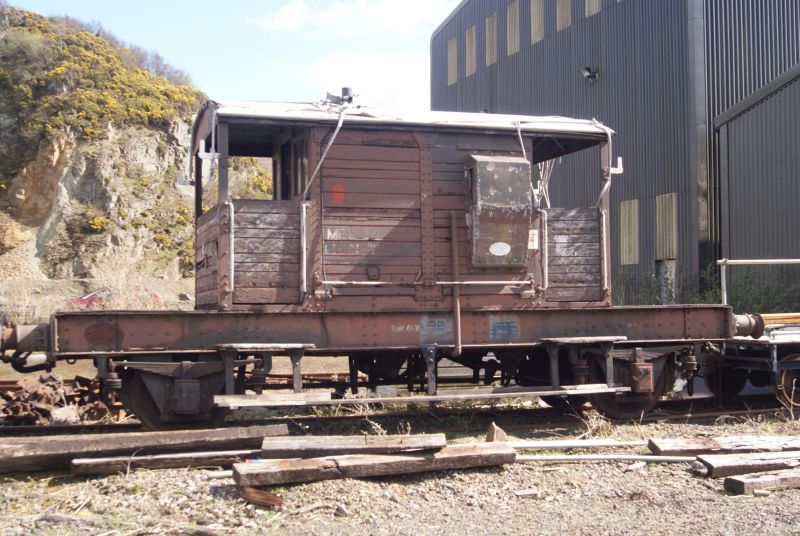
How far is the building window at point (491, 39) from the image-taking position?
2742 cm

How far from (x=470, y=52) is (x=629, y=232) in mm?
11291

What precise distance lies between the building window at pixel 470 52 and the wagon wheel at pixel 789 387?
21.1 m

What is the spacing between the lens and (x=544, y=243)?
8867 mm

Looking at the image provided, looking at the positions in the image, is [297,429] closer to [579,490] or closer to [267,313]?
[267,313]

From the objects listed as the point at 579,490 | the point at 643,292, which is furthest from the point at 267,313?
the point at 643,292

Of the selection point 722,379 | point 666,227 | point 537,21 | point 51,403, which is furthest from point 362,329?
point 537,21

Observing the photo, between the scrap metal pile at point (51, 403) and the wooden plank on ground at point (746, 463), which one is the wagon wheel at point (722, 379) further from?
the scrap metal pile at point (51, 403)

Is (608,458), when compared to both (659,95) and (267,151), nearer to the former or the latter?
(267,151)

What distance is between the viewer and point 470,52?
29141 millimetres

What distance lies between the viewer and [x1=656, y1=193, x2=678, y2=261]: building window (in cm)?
1973

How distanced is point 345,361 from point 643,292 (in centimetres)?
881

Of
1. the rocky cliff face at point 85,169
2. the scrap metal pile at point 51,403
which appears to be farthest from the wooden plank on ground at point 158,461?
the rocky cliff face at point 85,169

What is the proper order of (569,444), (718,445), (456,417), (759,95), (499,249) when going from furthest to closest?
(759,95)
(456,417)
(499,249)
(569,444)
(718,445)

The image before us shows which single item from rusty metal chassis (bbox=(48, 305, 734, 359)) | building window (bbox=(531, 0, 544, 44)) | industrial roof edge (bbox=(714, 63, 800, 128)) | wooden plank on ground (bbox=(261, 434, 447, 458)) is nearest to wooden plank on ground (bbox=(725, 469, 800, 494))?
wooden plank on ground (bbox=(261, 434, 447, 458))
